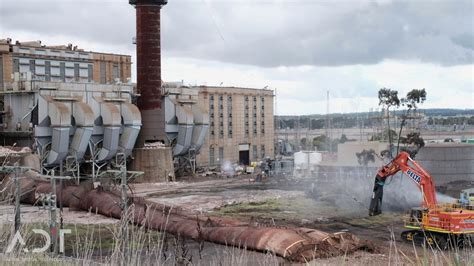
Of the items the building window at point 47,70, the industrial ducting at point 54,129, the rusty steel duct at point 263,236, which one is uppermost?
the building window at point 47,70

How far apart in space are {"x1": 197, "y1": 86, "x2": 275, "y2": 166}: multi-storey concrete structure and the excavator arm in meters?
51.4

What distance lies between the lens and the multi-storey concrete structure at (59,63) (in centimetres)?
7212

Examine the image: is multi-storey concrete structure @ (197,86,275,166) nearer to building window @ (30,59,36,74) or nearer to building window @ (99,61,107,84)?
building window @ (99,61,107,84)

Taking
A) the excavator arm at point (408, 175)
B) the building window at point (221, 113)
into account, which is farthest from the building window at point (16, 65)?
the excavator arm at point (408, 175)

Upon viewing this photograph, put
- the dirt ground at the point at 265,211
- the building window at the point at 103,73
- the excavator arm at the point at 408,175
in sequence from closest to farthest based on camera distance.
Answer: the dirt ground at the point at 265,211 < the excavator arm at the point at 408,175 < the building window at the point at 103,73

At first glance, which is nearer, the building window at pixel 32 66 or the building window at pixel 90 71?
the building window at pixel 32 66

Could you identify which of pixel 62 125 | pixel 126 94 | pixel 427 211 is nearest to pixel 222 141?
pixel 126 94

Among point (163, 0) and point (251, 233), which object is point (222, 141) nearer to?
point (163, 0)

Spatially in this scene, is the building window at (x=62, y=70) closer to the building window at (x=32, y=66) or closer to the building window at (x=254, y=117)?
the building window at (x=32, y=66)

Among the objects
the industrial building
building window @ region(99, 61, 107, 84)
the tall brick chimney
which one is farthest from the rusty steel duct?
building window @ region(99, 61, 107, 84)

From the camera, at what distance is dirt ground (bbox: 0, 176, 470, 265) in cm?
3143

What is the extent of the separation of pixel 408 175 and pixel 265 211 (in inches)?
467

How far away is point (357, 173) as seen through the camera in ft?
224

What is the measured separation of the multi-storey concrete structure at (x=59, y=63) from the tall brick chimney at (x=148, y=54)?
423cm
